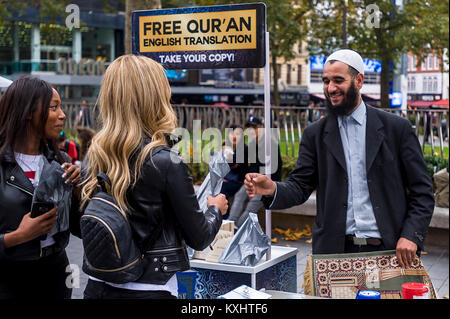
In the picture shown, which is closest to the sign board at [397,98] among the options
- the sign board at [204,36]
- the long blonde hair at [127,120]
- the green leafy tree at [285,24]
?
the green leafy tree at [285,24]

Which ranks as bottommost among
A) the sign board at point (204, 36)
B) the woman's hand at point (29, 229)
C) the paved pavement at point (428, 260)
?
the paved pavement at point (428, 260)

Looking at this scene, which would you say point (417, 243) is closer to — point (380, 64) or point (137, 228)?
point (137, 228)

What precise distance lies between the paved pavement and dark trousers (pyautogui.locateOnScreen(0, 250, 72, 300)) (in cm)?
294

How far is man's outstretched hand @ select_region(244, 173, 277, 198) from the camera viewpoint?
3.28m

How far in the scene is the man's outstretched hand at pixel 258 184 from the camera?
10.8ft

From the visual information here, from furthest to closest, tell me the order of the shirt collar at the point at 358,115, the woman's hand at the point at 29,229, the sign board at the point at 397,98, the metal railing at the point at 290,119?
the sign board at the point at 397,98 → the metal railing at the point at 290,119 → the shirt collar at the point at 358,115 → the woman's hand at the point at 29,229

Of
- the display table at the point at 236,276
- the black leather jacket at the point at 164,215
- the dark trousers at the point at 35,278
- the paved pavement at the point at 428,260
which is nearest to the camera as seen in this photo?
the black leather jacket at the point at 164,215

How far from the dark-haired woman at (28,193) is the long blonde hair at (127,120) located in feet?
2.01

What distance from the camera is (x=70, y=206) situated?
319cm

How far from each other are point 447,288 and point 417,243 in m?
3.77

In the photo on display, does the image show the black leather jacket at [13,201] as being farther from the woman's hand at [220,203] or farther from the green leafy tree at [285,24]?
the green leafy tree at [285,24]

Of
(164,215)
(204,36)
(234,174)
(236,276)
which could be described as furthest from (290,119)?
(164,215)

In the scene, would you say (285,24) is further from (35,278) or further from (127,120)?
(127,120)

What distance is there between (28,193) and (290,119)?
7097 millimetres
